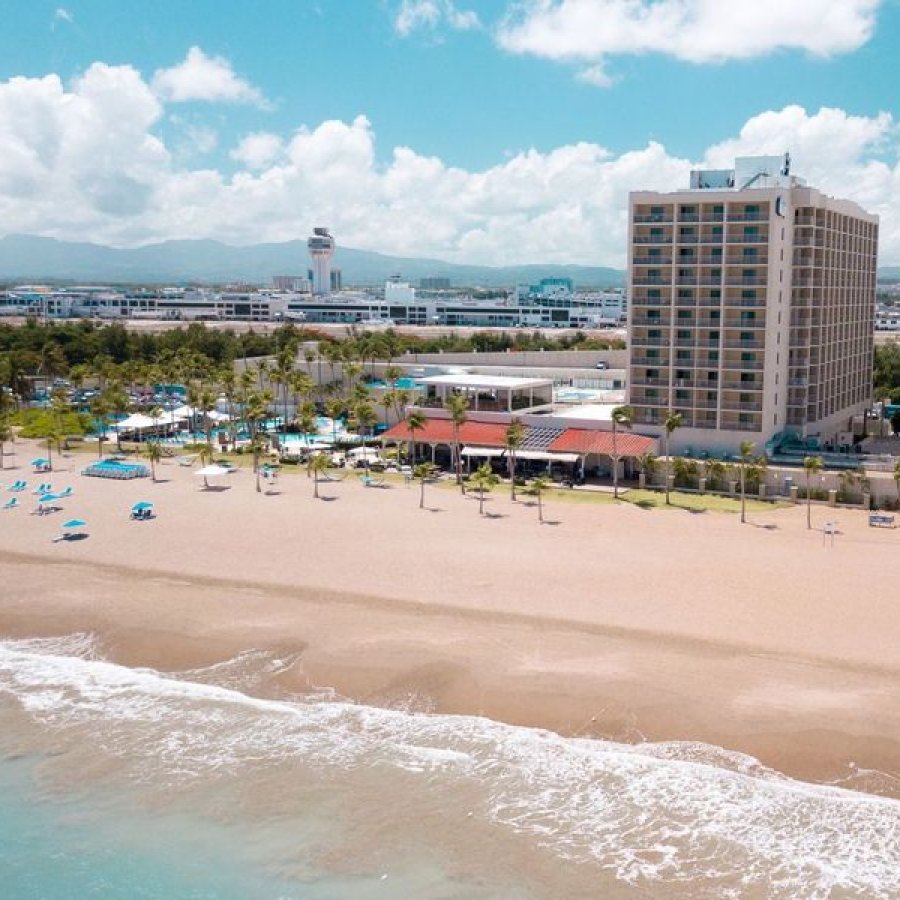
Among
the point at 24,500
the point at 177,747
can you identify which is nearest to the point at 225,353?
the point at 24,500

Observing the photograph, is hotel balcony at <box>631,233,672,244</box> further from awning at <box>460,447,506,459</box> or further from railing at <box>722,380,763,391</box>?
awning at <box>460,447,506,459</box>

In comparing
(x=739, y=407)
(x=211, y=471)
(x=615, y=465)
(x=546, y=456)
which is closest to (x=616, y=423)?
(x=615, y=465)

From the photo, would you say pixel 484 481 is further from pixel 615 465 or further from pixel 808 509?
pixel 808 509

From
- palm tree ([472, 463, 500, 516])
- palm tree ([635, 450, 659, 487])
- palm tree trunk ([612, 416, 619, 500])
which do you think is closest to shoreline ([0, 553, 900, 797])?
palm tree ([472, 463, 500, 516])

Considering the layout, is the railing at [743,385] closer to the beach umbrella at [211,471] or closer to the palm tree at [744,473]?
the palm tree at [744,473]

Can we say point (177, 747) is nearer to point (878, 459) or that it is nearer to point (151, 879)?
point (151, 879)

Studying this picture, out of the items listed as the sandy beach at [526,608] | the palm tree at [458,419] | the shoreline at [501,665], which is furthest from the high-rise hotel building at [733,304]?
the shoreline at [501,665]
